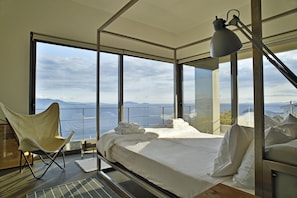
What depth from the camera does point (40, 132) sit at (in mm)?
3246

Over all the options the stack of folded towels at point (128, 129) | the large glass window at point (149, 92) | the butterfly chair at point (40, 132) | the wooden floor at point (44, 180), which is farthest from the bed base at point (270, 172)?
the large glass window at point (149, 92)

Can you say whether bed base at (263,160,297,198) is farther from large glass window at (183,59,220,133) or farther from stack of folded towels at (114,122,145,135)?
large glass window at (183,59,220,133)

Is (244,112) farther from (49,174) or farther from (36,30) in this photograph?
(36,30)

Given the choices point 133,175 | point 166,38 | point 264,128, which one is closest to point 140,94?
point 166,38

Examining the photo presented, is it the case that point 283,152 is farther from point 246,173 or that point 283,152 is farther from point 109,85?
point 109,85

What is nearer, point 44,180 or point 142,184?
point 142,184

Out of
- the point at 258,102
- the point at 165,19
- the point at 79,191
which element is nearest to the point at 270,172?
the point at 258,102

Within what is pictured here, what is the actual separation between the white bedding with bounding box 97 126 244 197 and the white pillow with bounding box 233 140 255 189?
0.07m

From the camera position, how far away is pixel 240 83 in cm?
374

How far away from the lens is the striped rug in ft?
7.06

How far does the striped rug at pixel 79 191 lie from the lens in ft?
7.06

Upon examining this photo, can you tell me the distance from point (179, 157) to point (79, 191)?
50.5 inches

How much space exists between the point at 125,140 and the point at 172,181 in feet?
3.47

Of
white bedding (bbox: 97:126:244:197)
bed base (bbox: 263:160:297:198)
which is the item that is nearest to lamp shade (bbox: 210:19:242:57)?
bed base (bbox: 263:160:297:198)
